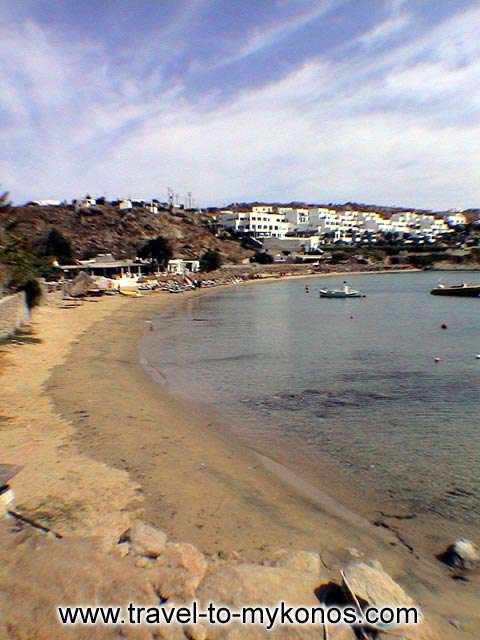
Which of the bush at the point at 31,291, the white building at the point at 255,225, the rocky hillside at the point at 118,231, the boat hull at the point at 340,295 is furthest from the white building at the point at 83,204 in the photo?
the bush at the point at 31,291

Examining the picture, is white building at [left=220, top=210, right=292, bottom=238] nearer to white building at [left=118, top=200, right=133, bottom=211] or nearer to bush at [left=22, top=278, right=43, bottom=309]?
white building at [left=118, top=200, right=133, bottom=211]

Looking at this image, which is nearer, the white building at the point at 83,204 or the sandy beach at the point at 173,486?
the sandy beach at the point at 173,486

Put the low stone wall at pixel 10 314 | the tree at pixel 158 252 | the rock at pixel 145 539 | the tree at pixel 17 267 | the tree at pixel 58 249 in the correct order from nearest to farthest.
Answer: the rock at pixel 145 539
the low stone wall at pixel 10 314
the tree at pixel 17 267
the tree at pixel 58 249
the tree at pixel 158 252

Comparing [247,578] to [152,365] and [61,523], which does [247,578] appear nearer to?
[61,523]

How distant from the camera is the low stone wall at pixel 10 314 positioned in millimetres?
21516

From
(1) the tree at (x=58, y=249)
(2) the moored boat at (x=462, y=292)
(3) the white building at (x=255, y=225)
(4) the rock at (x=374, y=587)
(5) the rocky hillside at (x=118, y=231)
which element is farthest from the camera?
(3) the white building at (x=255, y=225)

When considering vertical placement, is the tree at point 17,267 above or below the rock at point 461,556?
above

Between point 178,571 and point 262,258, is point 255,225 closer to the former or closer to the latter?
point 262,258

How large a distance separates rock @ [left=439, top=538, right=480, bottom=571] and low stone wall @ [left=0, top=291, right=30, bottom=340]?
19.8 metres

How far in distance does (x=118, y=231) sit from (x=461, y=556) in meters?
123

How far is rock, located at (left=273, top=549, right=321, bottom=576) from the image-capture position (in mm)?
6125

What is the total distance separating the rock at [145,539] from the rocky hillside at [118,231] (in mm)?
101234

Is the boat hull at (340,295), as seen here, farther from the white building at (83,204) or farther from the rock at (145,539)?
the white building at (83,204)

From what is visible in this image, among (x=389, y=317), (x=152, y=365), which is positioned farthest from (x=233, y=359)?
(x=389, y=317)
